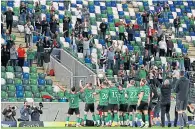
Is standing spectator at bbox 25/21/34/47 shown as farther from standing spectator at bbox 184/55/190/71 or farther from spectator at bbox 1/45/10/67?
standing spectator at bbox 184/55/190/71

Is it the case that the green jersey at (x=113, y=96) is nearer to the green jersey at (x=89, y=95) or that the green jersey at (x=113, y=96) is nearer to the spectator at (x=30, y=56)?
the green jersey at (x=89, y=95)

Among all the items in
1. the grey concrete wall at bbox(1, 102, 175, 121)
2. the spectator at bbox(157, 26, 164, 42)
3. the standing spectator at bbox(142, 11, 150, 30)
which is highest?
the standing spectator at bbox(142, 11, 150, 30)

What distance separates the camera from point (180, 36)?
152 ft

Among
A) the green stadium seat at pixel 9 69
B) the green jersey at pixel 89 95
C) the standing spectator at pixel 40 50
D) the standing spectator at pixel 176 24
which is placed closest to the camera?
the green jersey at pixel 89 95

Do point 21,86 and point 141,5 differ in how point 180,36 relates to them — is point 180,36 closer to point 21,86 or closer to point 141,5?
point 141,5

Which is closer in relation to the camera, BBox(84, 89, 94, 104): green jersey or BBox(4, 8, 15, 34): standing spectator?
BBox(84, 89, 94, 104): green jersey

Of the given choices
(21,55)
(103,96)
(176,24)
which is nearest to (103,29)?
(176,24)

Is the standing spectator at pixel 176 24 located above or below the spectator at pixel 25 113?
above

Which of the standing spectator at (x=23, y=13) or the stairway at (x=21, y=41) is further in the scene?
the standing spectator at (x=23, y=13)

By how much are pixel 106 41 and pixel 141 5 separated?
292 inches

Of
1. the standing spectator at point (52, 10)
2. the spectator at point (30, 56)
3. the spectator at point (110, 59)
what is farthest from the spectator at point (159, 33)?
the spectator at point (30, 56)

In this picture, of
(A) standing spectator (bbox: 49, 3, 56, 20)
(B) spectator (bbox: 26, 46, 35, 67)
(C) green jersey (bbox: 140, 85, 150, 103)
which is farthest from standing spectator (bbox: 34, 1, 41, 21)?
(C) green jersey (bbox: 140, 85, 150, 103)

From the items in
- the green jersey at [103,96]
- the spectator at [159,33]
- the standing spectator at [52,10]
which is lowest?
the green jersey at [103,96]

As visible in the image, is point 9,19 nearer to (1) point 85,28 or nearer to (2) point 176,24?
(1) point 85,28
